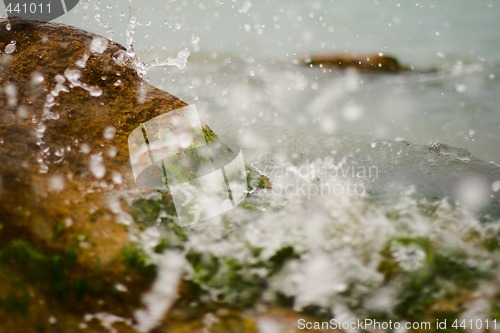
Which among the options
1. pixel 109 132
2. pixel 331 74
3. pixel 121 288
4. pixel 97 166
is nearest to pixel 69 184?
pixel 97 166

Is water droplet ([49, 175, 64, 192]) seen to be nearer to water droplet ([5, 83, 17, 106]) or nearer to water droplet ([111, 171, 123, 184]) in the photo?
water droplet ([111, 171, 123, 184])

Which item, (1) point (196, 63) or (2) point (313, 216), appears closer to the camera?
(2) point (313, 216)

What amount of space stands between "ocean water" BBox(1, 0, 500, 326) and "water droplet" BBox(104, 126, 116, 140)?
71 centimetres

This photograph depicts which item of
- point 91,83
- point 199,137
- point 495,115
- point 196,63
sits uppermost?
point 91,83

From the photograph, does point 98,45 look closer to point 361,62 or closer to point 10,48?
point 10,48

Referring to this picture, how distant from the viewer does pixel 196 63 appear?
8.20 m

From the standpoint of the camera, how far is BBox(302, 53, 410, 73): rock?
7254mm

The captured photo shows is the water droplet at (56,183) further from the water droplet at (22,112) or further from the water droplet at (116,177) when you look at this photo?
the water droplet at (22,112)

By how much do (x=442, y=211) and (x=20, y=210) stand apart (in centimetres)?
239

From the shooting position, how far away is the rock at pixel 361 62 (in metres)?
7.25

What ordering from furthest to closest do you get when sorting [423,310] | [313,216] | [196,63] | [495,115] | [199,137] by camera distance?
[196,63] < [495,115] < [199,137] < [313,216] < [423,310]

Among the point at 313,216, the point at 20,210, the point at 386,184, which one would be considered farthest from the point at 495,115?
the point at 20,210

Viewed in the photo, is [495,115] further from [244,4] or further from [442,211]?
[244,4]

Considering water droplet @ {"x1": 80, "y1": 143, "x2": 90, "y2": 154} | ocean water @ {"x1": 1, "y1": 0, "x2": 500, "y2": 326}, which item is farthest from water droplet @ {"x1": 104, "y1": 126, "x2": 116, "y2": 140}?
ocean water @ {"x1": 1, "y1": 0, "x2": 500, "y2": 326}
